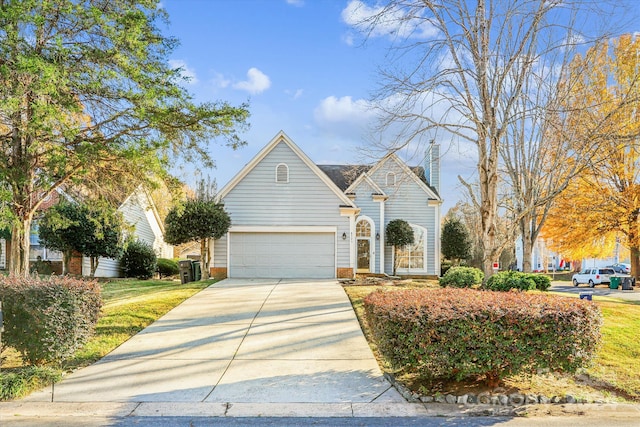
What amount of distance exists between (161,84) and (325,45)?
4.63 m

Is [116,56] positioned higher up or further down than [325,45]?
further down

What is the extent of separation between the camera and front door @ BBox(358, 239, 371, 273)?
82.1ft


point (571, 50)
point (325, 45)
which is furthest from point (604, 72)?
point (325, 45)

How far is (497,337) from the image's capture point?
589 cm

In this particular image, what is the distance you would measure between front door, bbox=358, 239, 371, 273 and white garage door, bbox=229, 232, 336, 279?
5301mm

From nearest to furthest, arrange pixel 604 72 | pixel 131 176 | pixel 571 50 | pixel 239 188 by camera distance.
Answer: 1. pixel 131 176
2. pixel 571 50
3. pixel 239 188
4. pixel 604 72

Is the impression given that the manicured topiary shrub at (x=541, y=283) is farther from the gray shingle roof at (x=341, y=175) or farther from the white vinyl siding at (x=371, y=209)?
the gray shingle roof at (x=341, y=175)

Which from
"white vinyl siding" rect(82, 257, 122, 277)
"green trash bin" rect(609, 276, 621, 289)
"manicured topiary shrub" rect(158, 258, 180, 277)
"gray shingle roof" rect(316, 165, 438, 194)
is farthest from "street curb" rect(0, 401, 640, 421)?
"green trash bin" rect(609, 276, 621, 289)

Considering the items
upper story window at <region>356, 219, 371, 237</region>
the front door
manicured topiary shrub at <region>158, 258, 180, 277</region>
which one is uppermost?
upper story window at <region>356, 219, 371, 237</region>

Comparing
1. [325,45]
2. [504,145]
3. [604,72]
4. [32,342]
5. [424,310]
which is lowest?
[32,342]

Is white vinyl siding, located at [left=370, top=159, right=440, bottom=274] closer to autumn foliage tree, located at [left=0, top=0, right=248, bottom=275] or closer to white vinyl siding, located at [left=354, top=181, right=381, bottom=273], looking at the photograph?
white vinyl siding, located at [left=354, top=181, right=381, bottom=273]

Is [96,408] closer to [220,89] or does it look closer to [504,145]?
[220,89]

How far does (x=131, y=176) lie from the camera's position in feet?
39.3

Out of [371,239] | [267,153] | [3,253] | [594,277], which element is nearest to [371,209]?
[371,239]
